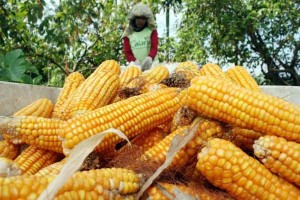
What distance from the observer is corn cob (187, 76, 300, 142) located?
1.47 m

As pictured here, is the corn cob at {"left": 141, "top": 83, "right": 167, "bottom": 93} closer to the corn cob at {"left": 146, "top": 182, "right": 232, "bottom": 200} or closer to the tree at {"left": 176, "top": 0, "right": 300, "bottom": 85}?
the corn cob at {"left": 146, "top": 182, "right": 232, "bottom": 200}

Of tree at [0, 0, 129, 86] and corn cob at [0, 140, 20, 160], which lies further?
tree at [0, 0, 129, 86]

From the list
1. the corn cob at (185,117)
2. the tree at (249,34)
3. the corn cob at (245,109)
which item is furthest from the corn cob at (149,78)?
the tree at (249,34)

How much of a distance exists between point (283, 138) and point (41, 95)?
5.94ft

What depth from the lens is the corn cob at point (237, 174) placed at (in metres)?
1.28

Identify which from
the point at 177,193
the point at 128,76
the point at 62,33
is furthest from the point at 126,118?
the point at 62,33

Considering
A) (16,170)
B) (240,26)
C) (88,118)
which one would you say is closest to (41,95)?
(88,118)

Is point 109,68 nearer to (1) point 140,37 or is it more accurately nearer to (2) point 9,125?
(2) point 9,125

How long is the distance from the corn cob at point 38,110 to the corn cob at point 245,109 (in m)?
0.95

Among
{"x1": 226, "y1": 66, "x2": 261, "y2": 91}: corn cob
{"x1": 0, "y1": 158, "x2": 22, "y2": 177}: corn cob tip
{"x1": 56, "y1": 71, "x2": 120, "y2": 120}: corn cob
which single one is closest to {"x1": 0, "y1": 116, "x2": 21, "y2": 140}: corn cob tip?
{"x1": 56, "y1": 71, "x2": 120, "y2": 120}: corn cob

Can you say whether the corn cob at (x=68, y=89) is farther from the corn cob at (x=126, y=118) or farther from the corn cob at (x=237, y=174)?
the corn cob at (x=237, y=174)

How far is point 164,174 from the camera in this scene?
134 centimetres

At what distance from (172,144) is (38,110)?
110 cm

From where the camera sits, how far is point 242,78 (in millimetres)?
2406
